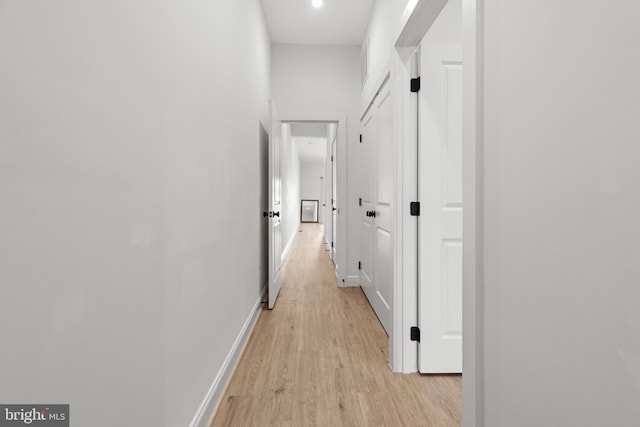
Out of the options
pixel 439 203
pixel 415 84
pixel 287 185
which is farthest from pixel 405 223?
pixel 287 185

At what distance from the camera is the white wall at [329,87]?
3928mm

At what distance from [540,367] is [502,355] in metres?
0.15

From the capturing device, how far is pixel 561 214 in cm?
72

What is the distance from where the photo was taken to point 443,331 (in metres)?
1.94

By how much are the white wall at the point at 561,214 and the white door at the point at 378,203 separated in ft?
3.94

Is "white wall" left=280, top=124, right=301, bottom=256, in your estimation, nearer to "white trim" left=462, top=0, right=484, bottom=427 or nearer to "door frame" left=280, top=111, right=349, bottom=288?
"door frame" left=280, top=111, right=349, bottom=288

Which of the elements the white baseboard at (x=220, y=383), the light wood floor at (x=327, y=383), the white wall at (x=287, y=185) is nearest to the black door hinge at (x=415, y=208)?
the light wood floor at (x=327, y=383)

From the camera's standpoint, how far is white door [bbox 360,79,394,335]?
2.48 m

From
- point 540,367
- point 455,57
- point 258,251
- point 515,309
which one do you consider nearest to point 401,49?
point 455,57

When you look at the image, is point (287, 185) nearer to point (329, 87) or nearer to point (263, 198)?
point (329, 87)

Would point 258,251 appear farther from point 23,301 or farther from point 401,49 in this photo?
point 23,301

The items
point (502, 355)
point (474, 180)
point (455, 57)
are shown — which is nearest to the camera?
point (502, 355)

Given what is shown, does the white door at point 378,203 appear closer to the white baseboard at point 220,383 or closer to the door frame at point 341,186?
the door frame at point 341,186

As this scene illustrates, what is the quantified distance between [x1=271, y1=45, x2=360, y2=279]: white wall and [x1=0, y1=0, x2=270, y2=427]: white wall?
2407 mm
